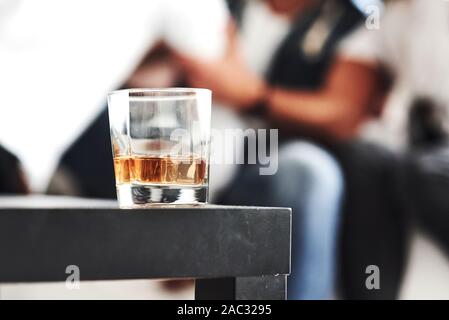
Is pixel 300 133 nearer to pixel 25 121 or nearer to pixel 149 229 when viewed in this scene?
pixel 25 121

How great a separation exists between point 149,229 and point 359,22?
1017 mm

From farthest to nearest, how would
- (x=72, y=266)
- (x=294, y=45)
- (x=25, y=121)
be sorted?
(x=294, y=45)
(x=25, y=121)
(x=72, y=266)

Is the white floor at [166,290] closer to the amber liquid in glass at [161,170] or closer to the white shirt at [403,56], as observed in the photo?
the white shirt at [403,56]

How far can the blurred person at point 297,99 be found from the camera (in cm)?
124

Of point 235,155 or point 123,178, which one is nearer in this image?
point 123,178

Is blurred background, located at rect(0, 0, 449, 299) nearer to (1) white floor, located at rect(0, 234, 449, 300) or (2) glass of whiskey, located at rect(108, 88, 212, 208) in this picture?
(1) white floor, located at rect(0, 234, 449, 300)

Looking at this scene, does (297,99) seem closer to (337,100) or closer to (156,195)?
(337,100)

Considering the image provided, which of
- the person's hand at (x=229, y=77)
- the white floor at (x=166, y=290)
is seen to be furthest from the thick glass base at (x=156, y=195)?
the person's hand at (x=229, y=77)

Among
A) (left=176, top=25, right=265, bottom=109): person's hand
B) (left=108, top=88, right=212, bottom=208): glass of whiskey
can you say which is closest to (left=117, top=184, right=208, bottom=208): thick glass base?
(left=108, top=88, right=212, bottom=208): glass of whiskey

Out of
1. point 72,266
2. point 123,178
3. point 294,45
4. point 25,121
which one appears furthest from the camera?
point 294,45

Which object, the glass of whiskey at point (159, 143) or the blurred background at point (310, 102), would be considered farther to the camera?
the blurred background at point (310, 102)

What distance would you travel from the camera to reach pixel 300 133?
126cm
